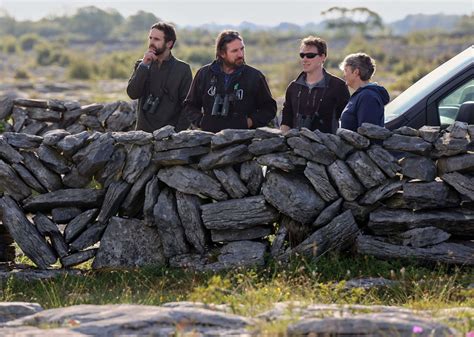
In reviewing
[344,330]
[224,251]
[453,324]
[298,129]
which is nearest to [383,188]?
[298,129]

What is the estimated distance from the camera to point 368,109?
913 cm

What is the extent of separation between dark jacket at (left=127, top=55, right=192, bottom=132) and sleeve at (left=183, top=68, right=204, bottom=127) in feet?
1.46

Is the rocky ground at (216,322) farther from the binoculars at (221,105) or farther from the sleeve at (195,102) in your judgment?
the sleeve at (195,102)

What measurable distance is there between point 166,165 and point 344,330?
405cm

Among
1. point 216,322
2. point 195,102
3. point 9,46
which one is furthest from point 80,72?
point 216,322

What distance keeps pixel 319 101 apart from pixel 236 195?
1.26 m

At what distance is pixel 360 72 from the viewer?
364 inches

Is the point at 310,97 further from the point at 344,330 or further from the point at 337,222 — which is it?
the point at 344,330

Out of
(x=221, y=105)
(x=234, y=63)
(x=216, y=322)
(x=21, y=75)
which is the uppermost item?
(x=234, y=63)

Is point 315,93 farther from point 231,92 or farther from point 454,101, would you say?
point 454,101

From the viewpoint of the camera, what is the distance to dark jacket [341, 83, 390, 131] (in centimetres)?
914

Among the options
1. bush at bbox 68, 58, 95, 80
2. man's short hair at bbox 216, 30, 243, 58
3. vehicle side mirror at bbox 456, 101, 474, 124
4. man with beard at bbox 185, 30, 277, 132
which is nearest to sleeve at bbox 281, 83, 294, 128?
man with beard at bbox 185, 30, 277, 132

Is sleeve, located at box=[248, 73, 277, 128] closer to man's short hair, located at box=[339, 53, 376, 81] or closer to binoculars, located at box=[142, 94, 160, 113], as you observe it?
man's short hair, located at box=[339, 53, 376, 81]

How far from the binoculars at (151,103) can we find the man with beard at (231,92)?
0.69 meters
